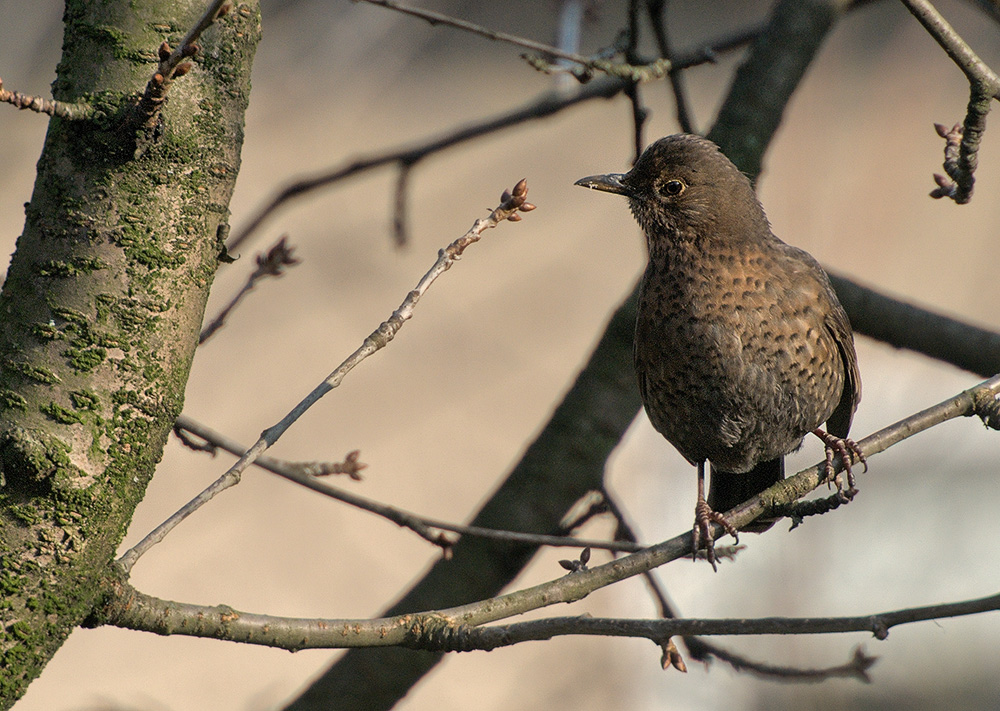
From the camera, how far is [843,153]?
5965 mm

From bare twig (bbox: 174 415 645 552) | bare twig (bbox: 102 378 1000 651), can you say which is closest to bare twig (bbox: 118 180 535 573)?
bare twig (bbox: 102 378 1000 651)

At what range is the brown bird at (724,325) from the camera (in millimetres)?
2652

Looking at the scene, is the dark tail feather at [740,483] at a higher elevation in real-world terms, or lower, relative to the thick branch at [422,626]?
higher

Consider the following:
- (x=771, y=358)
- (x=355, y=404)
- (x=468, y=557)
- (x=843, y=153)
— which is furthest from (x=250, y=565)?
(x=843, y=153)

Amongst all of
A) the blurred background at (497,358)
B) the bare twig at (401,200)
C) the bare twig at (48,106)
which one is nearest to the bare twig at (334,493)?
the bare twig at (48,106)

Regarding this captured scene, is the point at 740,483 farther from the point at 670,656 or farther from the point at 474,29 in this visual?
the point at 474,29

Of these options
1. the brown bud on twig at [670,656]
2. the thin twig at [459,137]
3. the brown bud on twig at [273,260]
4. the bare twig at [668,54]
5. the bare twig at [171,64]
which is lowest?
the brown bud on twig at [670,656]

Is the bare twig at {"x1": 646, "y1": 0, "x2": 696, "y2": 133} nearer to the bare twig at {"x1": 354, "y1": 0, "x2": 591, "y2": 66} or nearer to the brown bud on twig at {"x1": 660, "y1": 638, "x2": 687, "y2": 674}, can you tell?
the bare twig at {"x1": 354, "y1": 0, "x2": 591, "y2": 66}

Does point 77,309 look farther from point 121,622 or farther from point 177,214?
point 121,622

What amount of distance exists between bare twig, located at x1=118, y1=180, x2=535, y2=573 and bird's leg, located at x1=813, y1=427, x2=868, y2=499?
85cm

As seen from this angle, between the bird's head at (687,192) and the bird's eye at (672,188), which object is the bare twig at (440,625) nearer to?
the bird's head at (687,192)

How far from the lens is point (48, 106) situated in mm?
1553

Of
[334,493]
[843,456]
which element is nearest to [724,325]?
[843,456]

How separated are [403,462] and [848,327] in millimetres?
3539
